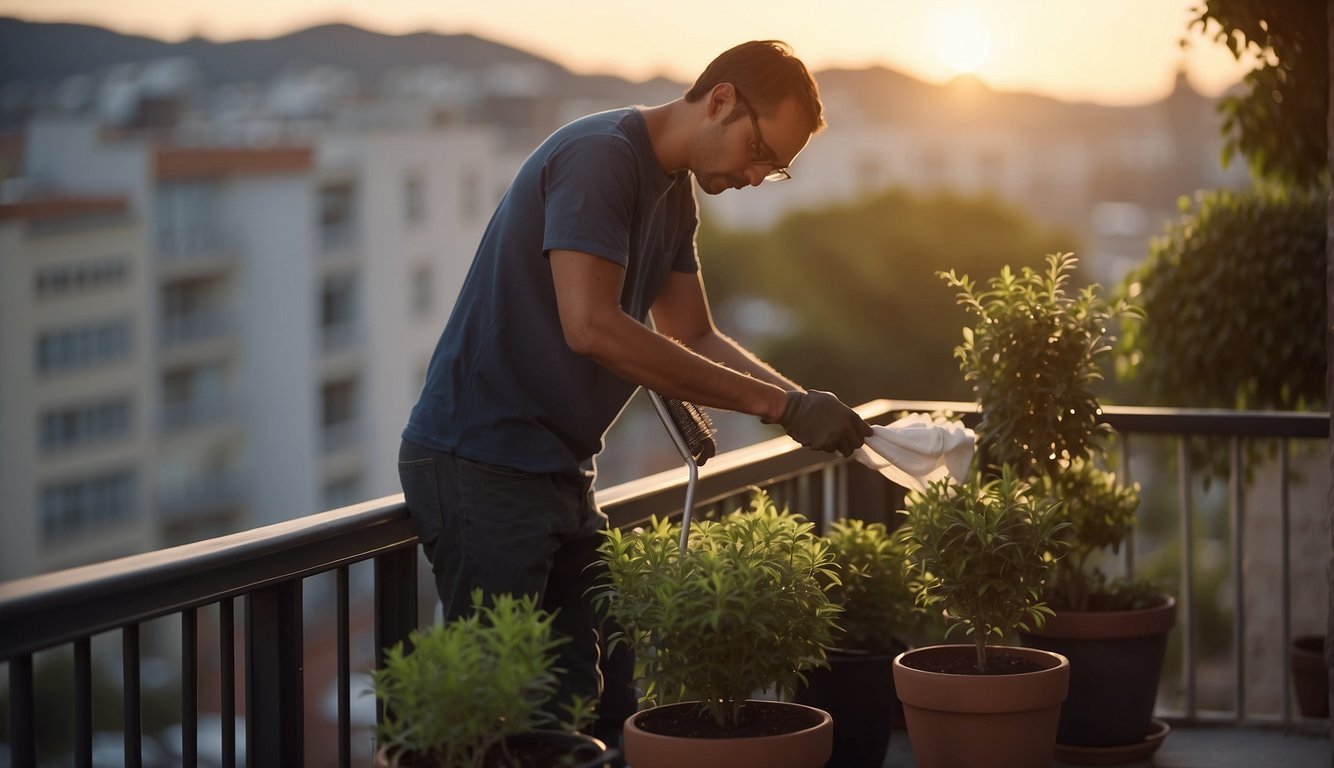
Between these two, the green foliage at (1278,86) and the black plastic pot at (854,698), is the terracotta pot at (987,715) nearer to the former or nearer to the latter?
the black plastic pot at (854,698)

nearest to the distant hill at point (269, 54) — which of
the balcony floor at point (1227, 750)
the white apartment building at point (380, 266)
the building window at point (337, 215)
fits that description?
the white apartment building at point (380, 266)

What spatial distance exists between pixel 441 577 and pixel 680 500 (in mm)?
794

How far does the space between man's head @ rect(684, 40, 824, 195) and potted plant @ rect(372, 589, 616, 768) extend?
894 mm

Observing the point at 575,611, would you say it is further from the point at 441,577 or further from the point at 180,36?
the point at 180,36

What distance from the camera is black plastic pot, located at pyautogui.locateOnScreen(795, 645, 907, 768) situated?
3139 millimetres

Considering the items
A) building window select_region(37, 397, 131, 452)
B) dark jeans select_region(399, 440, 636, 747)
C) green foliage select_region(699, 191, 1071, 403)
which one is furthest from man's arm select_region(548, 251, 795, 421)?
building window select_region(37, 397, 131, 452)

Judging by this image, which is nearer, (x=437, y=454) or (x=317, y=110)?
(x=437, y=454)

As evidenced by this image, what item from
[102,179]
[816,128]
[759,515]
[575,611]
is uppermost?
[102,179]

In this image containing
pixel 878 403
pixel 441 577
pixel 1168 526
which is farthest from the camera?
pixel 1168 526

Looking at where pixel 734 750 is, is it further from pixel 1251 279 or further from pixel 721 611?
pixel 1251 279

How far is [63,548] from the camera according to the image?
2098 inches

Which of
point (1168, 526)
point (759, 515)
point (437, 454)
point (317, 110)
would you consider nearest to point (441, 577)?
point (437, 454)

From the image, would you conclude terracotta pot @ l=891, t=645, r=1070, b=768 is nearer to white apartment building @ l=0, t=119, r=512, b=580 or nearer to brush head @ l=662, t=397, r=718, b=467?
brush head @ l=662, t=397, r=718, b=467

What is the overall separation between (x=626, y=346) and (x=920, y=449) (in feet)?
2.05
